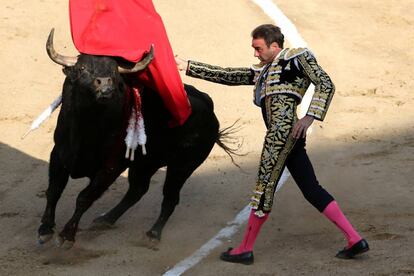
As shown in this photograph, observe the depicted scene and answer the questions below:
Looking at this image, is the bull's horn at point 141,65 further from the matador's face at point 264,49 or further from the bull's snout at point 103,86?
the matador's face at point 264,49

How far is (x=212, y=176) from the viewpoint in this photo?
A: 8297 millimetres

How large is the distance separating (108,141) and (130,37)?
659 millimetres

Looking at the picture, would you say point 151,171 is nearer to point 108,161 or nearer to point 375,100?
point 108,161

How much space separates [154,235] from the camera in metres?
6.79

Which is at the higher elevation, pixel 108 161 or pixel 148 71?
pixel 148 71

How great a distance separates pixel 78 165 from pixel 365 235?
1880 mm

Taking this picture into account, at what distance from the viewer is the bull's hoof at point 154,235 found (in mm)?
6781

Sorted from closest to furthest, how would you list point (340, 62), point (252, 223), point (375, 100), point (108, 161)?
point (252, 223) < point (108, 161) < point (375, 100) < point (340, 62)

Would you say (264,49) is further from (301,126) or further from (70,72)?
(70,72)

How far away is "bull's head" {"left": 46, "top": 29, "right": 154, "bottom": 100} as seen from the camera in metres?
5.97

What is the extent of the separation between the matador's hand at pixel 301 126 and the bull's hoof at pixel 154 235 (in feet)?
4.63

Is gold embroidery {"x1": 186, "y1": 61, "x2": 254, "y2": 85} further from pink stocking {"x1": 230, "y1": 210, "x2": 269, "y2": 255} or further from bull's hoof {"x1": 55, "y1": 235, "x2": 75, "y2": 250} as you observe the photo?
bull's hoof {"x1": 55, "y1": 235, "x2": 75, "y2": 250}

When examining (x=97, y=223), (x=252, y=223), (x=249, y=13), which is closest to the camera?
(x=252, y=223)

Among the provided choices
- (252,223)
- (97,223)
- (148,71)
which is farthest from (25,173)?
(252,223)
